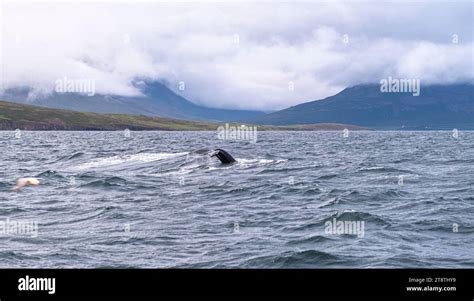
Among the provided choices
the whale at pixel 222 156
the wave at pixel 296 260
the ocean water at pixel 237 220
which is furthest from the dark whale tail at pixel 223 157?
the wave at pixel 296 260

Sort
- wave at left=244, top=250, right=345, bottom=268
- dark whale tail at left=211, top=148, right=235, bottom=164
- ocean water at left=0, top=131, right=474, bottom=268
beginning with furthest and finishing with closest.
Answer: dark whale tail at left=211, top=148, right=235, bottom=164, ocean water at left=0, top=131, right=474, bottom=268, wave at left=244, top=250, right=345, bottom=268

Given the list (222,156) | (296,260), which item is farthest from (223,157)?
(296,260)

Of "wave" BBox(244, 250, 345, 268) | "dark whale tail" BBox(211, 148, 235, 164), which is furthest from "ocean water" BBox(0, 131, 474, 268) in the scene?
"dark whale tail" BBox(211, 148, 235, 164)

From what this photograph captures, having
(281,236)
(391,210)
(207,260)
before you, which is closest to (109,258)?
(207,260)

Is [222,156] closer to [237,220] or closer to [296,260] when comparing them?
[237,220]

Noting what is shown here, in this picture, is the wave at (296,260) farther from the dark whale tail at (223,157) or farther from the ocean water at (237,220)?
the dark whale tail at (223,157)

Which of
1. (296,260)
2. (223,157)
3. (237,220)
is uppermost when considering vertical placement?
(223,157)

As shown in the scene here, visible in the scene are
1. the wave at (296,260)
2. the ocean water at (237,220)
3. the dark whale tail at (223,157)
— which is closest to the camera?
the wave at (296,260)

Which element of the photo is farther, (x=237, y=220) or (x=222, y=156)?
(x=222, y=156)

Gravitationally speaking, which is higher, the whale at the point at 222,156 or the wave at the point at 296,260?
the whale at the point at 222,156

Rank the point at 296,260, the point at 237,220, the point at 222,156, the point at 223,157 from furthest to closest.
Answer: the point at 222,156 < the point at 223,157 < the point at 237,220 < the point at 296,260

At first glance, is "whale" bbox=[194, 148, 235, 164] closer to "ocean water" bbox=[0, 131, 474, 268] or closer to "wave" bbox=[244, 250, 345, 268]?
"ocean water" bbox=[0, 131, 474, 268]
